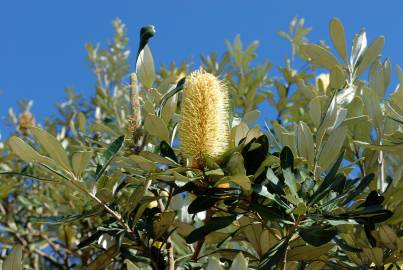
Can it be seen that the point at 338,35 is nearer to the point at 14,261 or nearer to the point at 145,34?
the point at 145,34

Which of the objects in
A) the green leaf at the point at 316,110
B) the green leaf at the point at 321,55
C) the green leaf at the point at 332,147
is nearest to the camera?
the green leaf at the point at 332,147

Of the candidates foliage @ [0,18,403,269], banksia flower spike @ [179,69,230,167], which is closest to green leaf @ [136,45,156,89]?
foliage @ [0,18,403,269]

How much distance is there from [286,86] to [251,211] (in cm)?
221

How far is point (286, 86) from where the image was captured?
3795mm

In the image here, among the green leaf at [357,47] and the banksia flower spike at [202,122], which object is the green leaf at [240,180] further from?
the green leaf at [357,47]

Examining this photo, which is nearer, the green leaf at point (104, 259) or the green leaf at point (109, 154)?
the green leaf at point (109, 154)

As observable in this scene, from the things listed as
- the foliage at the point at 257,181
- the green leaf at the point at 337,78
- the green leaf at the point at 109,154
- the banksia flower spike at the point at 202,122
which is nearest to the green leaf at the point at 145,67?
the foliage at the point at 257,181

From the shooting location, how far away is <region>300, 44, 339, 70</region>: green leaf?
1969 mm

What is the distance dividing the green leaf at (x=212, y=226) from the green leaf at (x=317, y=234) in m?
0.19

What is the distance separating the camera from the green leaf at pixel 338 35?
6.46 feet

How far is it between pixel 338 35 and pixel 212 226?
739mm

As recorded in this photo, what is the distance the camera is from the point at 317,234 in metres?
1.47

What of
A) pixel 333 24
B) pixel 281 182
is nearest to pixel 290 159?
pixel 281 182

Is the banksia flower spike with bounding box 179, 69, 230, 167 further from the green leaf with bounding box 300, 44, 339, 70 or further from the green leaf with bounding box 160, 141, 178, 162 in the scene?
the green leaf with bounding box 300, 44, 339, 70
